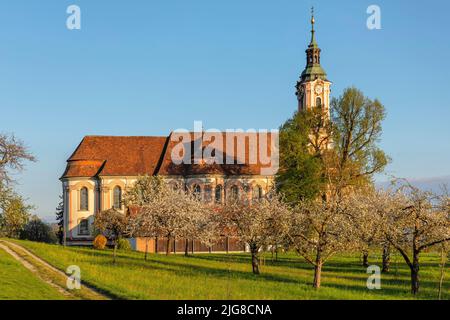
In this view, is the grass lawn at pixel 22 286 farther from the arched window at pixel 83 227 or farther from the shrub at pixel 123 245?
the arched window at pixel 83 227

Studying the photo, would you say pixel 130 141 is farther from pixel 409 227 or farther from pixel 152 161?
pixel 409 227

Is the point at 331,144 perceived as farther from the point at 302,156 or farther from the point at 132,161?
the point at 132,161

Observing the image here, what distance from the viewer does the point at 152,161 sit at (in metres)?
72.4

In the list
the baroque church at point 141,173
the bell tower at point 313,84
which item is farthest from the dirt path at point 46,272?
the bell tower at point 313,84

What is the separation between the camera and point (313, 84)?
7056cm

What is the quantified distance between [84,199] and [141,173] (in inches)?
308

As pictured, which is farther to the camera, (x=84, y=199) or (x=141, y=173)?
(x=141, y=173)

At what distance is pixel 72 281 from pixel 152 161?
1910 inches

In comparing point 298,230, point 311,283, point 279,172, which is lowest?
point 311,283

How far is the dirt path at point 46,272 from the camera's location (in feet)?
68.7

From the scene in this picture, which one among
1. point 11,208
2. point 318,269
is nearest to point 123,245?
point 11,208

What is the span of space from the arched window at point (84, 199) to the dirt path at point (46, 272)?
30.3m

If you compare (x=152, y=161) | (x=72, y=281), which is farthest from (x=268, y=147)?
(x=72, y=281)
